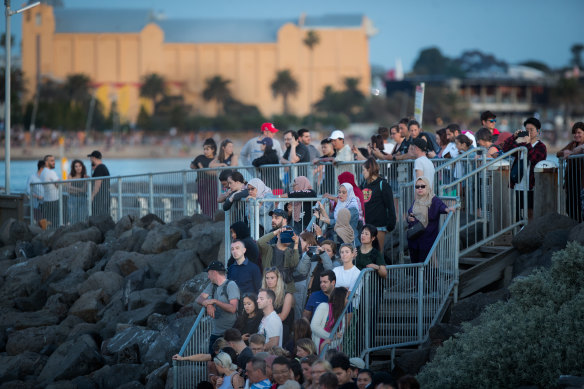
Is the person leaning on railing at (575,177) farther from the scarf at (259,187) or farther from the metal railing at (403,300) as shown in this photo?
the scarf at (259,187)

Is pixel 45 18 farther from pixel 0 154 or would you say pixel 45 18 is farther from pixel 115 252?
pixel 115 252

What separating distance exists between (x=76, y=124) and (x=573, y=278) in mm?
104908

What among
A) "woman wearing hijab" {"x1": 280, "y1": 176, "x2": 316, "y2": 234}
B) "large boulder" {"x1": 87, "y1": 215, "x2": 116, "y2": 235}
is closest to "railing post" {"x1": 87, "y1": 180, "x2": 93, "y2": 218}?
"large boulder" {"x1": 87, "y1": 215, "x2": 116, "y2": 235}

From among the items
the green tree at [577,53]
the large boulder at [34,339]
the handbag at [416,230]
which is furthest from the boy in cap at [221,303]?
the green tree at [577,53]

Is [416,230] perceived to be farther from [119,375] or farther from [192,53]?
[192,53]

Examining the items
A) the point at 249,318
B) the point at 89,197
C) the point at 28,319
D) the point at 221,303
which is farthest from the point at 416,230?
the point at 89,197

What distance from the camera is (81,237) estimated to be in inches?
812

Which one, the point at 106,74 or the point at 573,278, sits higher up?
the point at 106,74

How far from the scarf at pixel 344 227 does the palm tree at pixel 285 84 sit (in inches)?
5248

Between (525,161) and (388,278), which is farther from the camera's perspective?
(525,161)

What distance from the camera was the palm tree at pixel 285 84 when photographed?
144750mm

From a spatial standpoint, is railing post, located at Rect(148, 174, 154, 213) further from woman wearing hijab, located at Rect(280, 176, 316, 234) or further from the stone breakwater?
woman wearing hijab, located at Rect(280, 176, 316, 234)

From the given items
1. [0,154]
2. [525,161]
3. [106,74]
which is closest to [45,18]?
[106,74]

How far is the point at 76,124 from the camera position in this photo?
365ft
